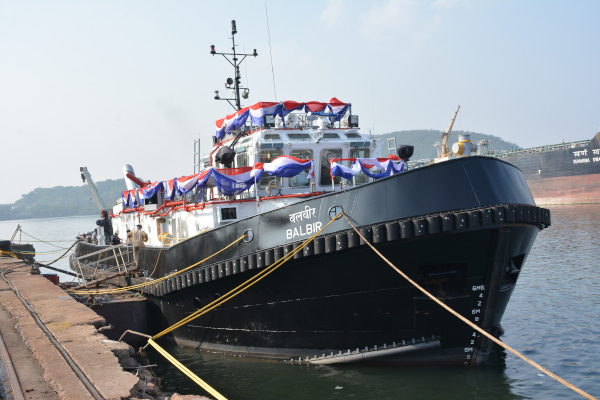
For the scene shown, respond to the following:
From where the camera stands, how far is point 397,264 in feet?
26.5

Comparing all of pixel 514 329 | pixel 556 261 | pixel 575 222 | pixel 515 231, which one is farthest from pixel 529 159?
pixel 515 231

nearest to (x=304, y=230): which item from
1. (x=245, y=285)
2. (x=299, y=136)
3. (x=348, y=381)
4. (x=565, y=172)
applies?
(x=245, y=285)

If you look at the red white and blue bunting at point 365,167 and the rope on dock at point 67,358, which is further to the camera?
the red white and blue bunting at point 365,167

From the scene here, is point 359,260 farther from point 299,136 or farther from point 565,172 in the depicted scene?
point 565,172

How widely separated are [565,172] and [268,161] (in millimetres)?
47651

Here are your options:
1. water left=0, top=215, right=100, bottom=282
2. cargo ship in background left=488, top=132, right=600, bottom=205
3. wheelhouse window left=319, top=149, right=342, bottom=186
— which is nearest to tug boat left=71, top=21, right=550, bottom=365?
wheelhouse window left=319, top=149, right=342, bottom=186

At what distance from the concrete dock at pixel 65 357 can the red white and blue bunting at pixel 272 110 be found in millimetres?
5624

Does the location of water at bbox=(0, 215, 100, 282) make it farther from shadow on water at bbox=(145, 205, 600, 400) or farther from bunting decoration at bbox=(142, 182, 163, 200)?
shadow on water at bbox=(145, 205, 600, 400)

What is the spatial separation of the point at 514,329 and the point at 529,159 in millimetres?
46887

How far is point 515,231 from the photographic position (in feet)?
26.6

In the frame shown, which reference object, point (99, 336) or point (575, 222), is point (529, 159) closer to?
point (575, 222)

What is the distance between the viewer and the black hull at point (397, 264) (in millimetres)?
7848

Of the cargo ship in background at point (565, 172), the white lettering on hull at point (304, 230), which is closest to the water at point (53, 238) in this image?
the white lettering on hull at point (304, 230)

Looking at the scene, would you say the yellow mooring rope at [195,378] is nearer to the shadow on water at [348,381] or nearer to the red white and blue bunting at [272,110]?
the shadow on water at [348,381]
